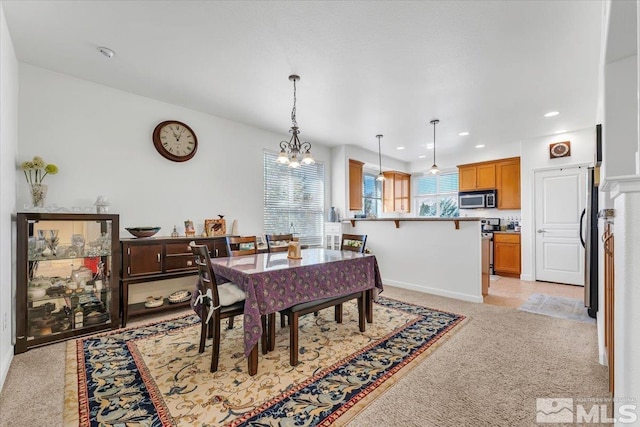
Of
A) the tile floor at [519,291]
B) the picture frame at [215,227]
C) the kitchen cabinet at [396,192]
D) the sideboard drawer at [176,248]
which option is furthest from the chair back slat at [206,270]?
the kitchen cabinet at [396,192]

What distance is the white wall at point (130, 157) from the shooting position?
10.0 feet

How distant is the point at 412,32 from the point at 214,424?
3.16 m

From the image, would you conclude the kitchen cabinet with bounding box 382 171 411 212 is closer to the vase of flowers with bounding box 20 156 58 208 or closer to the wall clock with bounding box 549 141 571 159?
the wall clock with bounding box 549 141 571 159

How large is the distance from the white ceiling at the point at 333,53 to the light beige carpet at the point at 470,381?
2.73 metres

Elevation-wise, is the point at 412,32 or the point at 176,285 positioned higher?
the point at 412,32

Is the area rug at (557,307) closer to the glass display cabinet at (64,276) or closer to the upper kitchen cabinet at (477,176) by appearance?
the upper kitchen cabinet at (477,176)

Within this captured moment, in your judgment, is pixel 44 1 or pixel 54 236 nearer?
pixel 44 1

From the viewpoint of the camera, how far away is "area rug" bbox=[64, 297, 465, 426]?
1.72m

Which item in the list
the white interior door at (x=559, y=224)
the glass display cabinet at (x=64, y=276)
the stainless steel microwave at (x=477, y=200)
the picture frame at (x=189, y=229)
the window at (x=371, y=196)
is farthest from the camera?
the window at (x=371, y=196)

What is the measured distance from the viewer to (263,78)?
10.5ft

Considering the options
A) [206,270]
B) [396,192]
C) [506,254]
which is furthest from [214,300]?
[396,192]

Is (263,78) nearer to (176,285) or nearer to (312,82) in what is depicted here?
(312,82)

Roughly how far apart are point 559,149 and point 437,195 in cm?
276

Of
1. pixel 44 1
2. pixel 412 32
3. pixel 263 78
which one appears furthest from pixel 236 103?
pixel 412 32
